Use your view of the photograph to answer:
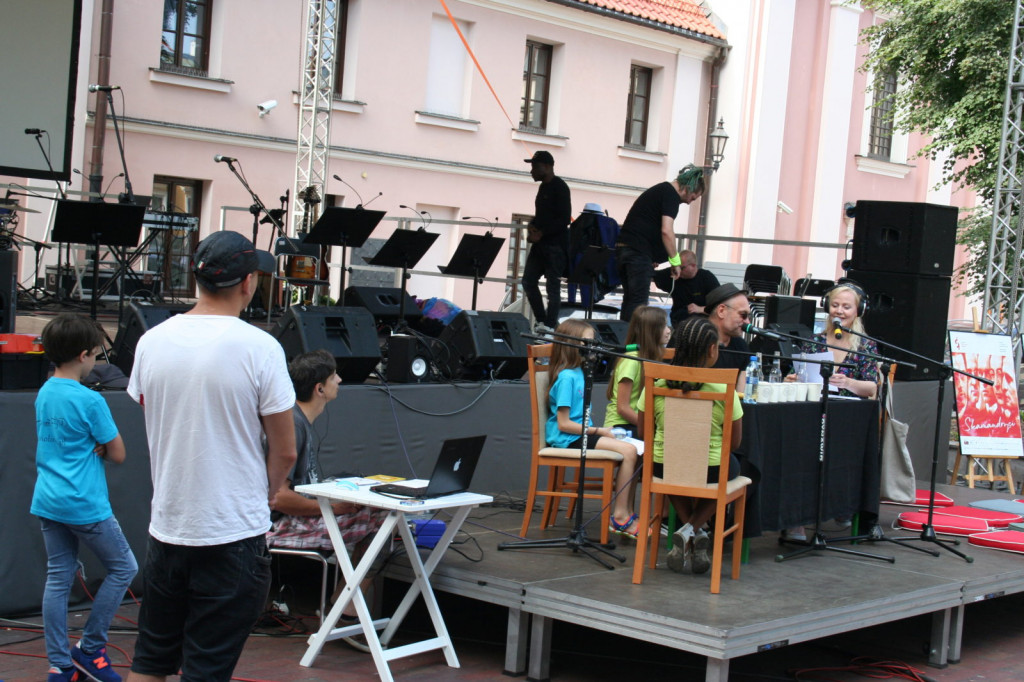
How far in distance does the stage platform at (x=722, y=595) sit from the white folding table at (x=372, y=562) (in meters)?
0.23

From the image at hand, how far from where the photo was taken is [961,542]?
6.20 m

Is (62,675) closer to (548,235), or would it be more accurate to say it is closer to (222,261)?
(222,261)

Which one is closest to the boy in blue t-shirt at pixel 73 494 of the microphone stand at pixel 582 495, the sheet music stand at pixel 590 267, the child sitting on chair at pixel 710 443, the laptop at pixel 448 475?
the laptop at pixel 448 475

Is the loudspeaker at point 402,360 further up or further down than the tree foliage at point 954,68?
further down

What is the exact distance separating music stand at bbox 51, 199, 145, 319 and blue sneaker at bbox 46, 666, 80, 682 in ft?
10.1

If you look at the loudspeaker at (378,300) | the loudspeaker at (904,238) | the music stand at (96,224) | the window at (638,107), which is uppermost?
the window at (638,107)

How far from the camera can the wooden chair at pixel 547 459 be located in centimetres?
554

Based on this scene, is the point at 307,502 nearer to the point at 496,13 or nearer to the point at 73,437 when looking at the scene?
the point at 73,437

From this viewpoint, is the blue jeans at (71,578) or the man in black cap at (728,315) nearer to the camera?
the blue jeans at (71,578)

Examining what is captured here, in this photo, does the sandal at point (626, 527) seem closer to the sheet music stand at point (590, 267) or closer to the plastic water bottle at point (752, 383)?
the plastic water bottle at point (752, 383)

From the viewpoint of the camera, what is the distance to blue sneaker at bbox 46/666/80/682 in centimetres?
400

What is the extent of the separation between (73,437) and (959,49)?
1531 centimetres

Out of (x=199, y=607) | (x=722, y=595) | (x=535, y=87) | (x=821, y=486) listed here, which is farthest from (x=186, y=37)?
(x=199, y=607)

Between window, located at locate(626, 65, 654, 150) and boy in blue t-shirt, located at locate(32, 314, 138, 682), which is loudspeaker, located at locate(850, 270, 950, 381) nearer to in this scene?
boy in blue t-shirt, located at locate(32, 314, 138, 682)
